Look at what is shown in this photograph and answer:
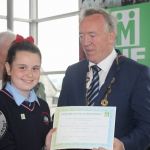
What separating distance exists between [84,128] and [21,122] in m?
0.45

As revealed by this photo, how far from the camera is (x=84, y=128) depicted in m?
2.03

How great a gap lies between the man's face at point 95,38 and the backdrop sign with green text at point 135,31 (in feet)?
9.14

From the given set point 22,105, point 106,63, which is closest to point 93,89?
point 106,63

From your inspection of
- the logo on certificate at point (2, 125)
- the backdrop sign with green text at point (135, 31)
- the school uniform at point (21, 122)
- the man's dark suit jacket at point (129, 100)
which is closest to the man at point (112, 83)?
the man's dark suit jacket at point (129, 100)

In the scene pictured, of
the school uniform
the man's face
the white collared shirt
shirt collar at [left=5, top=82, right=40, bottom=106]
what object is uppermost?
the man's face

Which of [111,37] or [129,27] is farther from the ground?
[129,27]

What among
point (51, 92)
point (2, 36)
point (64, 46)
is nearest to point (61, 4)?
point (64, 46)

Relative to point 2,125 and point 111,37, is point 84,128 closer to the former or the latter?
point 2,125

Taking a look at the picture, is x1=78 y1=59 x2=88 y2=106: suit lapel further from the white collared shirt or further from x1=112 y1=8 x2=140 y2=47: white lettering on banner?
x1=112 y1=8 x2=140 y2=47: white lettering on banner

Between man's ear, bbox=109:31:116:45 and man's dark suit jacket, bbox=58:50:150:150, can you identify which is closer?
man's dark suit jacket, bbox=58:50:150:150

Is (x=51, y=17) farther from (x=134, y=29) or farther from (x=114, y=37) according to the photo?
(x=114, y=37)

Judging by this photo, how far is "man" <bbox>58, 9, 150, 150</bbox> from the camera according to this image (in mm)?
2148

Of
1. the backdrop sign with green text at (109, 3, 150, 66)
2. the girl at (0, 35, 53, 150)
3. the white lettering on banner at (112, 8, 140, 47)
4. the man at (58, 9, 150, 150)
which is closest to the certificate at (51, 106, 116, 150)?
the man at (58, 9, 150, 150)

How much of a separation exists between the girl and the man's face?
0.37 metres
